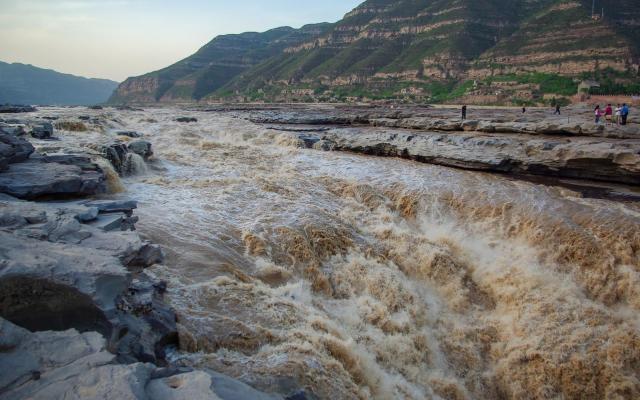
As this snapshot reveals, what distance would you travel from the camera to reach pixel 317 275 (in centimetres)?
792

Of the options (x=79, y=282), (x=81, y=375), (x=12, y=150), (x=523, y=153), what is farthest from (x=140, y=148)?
(x=523, y=153)

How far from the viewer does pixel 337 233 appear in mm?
9367

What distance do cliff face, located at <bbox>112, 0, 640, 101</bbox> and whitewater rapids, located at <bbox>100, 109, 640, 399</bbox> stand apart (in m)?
40.7

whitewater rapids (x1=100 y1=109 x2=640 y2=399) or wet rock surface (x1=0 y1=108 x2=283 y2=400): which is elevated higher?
wet rock surface (x1=0 y1=108 x2=283 y2=400)

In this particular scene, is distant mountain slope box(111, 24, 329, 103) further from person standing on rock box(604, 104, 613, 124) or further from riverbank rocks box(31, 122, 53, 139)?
person standing on rock box(604, 104, 613, 124)

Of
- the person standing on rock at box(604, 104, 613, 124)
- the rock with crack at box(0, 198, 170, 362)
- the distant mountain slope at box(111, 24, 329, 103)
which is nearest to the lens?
the rock with crack at box(0, 198, 170, 362)

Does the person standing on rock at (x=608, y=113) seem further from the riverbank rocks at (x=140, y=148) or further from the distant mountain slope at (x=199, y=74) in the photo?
the distant mountain slope at (x=199, y=74)

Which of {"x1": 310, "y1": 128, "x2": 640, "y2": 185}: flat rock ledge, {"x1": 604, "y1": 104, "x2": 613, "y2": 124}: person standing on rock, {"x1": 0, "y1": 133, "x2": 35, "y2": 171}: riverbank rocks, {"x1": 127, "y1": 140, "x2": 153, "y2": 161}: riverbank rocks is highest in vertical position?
{"x1": 0, "y1": 133, "x2": 35, "y2": 171}: riverbank rocks

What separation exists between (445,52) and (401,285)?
68.4 metres

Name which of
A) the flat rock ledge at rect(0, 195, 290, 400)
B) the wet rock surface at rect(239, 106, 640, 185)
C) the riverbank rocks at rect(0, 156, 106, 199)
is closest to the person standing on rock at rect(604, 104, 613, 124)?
the wet rock surface at rect(239, 106, 640, 185)

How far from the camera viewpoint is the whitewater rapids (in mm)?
5746

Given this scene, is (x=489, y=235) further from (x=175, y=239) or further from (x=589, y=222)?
(x=175, y=239)

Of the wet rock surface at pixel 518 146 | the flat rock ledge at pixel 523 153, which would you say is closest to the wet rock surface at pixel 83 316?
the flat rock ledge at pixel 523 153

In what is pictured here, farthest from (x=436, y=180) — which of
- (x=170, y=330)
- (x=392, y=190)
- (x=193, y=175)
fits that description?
(x=170, y=330)
